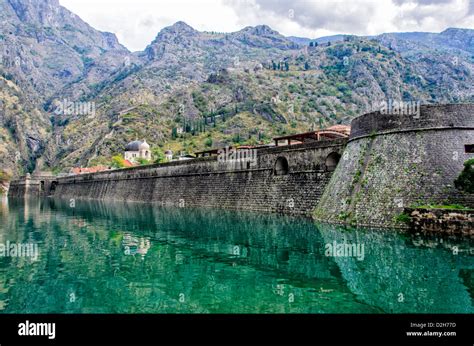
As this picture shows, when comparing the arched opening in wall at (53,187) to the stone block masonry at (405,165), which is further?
the arched opening in wall at (53,187)

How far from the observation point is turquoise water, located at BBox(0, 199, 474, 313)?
9.47 metres

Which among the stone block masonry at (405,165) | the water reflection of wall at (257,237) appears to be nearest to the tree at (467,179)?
the stone block masonry at (405,165)

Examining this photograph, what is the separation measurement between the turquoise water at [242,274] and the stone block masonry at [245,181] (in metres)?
8.04

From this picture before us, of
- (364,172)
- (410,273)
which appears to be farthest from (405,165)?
(410,273)

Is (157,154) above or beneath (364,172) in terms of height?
above

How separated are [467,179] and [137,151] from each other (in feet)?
292

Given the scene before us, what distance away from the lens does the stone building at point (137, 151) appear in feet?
328

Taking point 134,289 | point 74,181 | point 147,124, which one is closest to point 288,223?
point 134,289

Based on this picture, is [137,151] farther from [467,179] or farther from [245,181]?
[467,179]

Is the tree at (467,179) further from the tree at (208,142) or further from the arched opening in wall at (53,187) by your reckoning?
the tree at (208,142)

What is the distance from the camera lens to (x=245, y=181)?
35000 millimetres

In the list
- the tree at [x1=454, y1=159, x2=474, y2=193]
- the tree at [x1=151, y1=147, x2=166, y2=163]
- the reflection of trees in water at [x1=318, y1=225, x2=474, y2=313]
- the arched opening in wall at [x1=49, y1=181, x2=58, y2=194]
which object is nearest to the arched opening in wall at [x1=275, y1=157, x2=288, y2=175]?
the reflection of trees in water at [x1=318, y1=225, x2=474, y2=313]

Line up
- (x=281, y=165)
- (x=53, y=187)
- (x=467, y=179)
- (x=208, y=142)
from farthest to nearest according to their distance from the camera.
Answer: (x=208, y=142) → (x=53, y=187) → (x=281, y=165) → (x=467, y=179)
